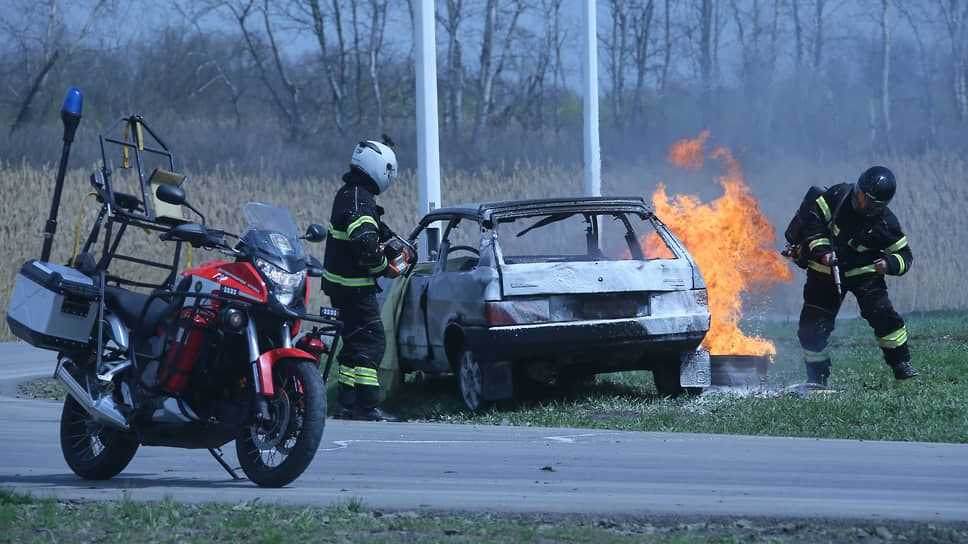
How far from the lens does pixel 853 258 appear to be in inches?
427

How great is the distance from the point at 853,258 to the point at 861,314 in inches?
20.6

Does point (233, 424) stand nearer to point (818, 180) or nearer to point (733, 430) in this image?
point (733, 430)

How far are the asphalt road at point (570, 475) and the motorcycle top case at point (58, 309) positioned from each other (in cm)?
86

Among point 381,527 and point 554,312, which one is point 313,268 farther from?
point 554,312

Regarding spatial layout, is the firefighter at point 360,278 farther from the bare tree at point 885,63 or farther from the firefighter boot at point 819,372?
the bare tree at point 885,63

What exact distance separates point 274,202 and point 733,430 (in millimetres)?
22784

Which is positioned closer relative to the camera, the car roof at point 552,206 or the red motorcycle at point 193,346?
the red motorcycle at point 193,346

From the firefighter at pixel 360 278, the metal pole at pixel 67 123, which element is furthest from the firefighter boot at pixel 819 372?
the metal pole at pixel 67 123

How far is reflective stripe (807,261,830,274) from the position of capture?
1083 cm

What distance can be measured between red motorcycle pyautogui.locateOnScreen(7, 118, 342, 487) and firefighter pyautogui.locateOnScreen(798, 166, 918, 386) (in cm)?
553

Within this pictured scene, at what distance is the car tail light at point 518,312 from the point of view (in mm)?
9484

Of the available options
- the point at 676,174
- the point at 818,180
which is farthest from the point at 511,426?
the point at 818,180

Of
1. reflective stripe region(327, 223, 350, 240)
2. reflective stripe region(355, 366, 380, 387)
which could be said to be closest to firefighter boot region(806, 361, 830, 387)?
reflective stripe region(355, 366, 380, 387)

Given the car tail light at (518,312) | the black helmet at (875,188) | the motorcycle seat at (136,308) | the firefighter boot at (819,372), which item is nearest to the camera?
the motorcycle seat at (136,308)
